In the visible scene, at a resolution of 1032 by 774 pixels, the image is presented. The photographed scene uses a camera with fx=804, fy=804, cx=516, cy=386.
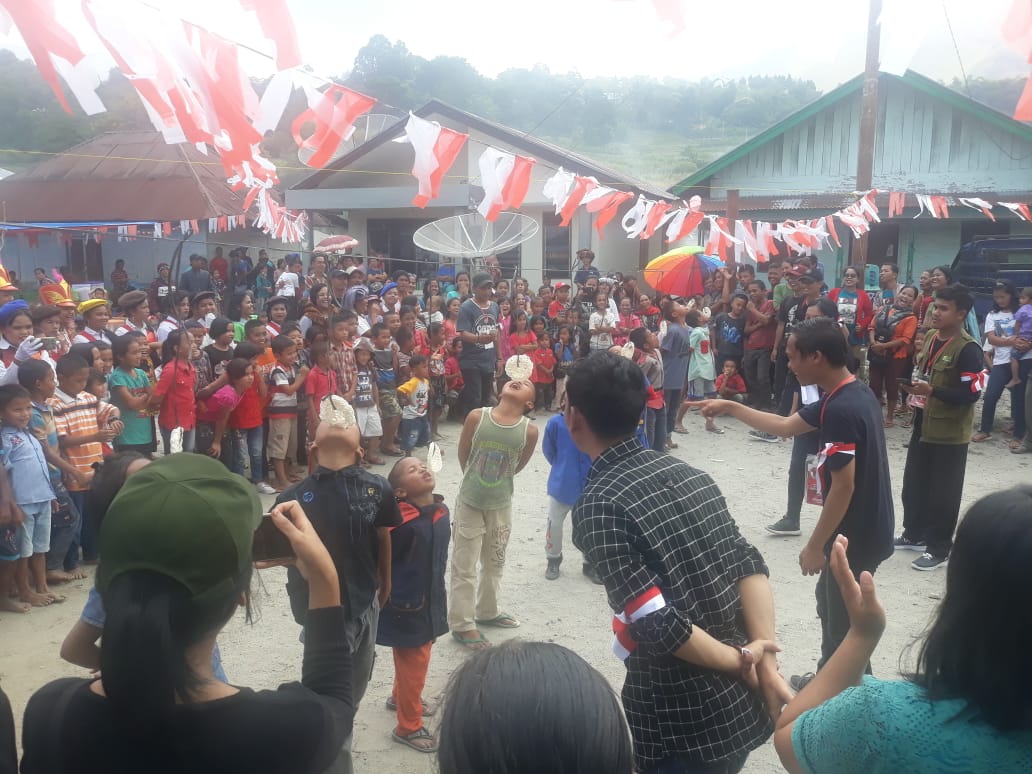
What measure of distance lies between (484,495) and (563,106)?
48217 mm

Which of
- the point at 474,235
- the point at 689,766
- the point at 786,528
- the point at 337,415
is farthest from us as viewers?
the point at 474,235

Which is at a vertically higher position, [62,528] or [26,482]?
[26,482]

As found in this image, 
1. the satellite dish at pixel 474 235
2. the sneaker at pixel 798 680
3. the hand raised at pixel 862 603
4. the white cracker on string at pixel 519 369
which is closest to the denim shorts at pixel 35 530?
the white cracker on string at pixel 519 369

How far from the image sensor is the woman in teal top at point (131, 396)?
5867 millimetres

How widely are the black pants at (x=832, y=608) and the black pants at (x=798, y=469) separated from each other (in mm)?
2458

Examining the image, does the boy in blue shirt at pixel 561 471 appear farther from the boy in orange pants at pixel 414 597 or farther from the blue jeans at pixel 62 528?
the blue jeans at pixel 62 528

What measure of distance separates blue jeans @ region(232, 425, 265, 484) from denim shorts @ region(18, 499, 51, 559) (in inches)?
85.2

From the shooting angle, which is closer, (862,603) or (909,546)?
(862,603)

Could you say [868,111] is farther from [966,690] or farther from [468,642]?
[966,690]

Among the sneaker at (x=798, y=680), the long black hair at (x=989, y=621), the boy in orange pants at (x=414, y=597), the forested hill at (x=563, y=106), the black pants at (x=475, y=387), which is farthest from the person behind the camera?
the forested hill at (x=563, y=106)

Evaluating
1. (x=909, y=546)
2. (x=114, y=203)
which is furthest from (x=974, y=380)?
(x=114, y=203)

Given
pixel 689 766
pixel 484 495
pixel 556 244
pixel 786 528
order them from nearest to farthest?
pixel 689 766 < pixel 484 495 < pixel 786 528 < pixel 556 244

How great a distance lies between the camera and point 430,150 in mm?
7160

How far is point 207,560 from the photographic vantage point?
1.32 m
